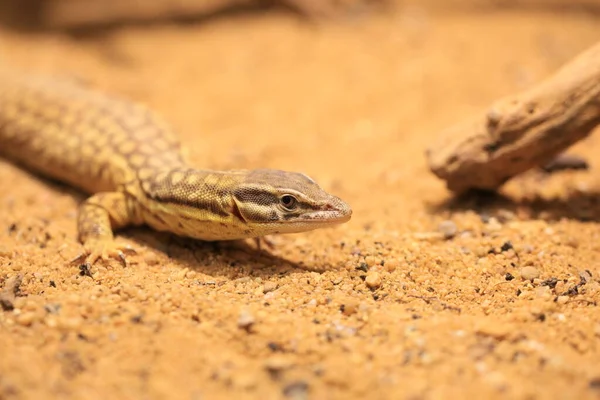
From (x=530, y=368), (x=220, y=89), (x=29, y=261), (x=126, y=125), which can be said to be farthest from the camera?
(x=220, y=89)

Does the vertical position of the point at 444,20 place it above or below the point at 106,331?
above

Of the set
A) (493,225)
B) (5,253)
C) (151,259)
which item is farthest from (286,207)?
(5,253)

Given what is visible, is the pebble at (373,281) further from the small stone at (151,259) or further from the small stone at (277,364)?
the small stone at (151,259)

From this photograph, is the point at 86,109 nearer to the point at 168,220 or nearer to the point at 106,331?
the point at 168,220

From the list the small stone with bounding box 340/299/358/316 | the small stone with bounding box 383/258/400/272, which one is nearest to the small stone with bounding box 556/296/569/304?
the small stone with bounding box 383/258/400/272

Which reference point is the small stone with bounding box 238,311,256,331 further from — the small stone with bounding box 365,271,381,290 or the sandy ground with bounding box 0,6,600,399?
the small stone with bounding box 365,271,381,290

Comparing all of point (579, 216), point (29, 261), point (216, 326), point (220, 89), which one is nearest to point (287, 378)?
point (216, 326)

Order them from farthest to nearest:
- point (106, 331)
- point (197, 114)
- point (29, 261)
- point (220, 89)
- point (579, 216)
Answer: point (220, 89) < point (197, 114) < point (579, 216) < point (29, 261) < point (106, 331)
